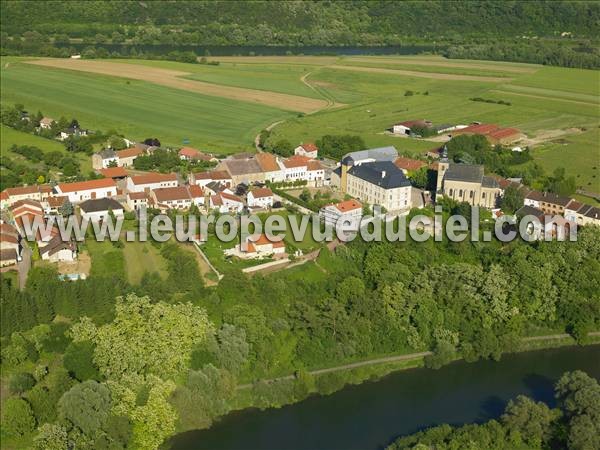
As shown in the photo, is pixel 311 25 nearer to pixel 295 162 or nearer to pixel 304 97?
pixel 304 97

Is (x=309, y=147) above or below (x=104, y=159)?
above

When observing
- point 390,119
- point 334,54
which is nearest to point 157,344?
point 390,119

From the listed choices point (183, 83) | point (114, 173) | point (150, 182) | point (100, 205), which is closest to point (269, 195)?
point (150, 182)

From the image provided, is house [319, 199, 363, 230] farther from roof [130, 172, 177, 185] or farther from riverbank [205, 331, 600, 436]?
Result: roof [130, 172, 177, 185]

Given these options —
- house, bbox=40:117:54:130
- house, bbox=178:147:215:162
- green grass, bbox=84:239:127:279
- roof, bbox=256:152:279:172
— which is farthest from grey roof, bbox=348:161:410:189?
house, bbox=40:117:54:130

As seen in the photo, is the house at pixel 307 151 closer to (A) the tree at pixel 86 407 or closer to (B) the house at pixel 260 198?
(B) the house at pixel 260 198
